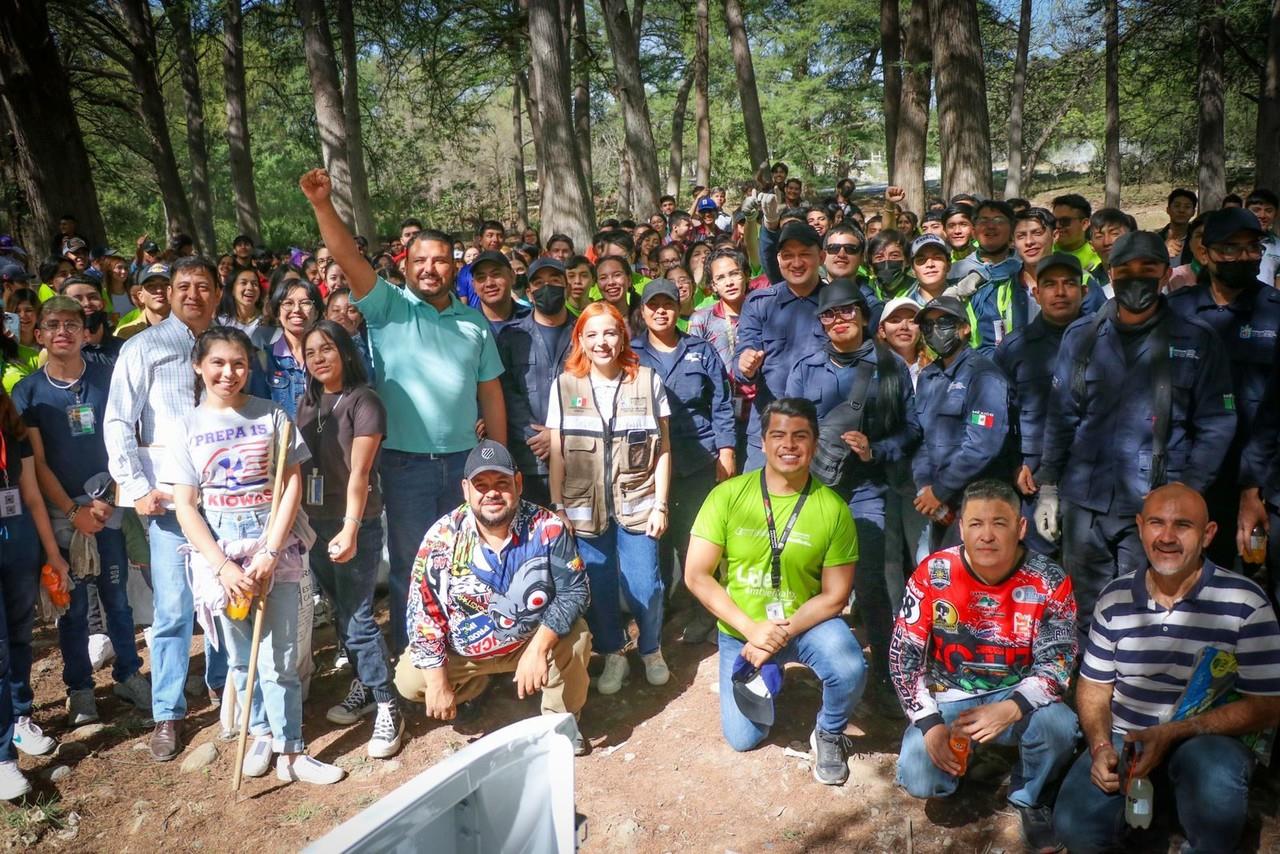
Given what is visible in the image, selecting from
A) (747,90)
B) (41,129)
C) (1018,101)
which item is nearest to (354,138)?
(41,129)

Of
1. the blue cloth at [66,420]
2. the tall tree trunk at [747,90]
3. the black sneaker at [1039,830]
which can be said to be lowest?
the black sneaker at [1039,830]

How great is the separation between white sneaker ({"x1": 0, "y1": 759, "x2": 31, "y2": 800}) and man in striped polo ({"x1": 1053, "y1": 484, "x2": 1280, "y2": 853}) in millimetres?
4467

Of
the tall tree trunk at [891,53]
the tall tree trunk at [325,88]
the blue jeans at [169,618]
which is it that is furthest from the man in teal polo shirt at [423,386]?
the tall tree trunk at [891,53]

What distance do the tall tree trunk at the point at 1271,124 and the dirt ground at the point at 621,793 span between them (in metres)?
13.6

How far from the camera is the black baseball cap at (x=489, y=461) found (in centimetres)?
392

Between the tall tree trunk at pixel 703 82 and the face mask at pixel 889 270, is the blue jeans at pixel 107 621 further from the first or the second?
the tall tree trunk at pixel 703 82

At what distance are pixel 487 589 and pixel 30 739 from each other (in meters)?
2.49

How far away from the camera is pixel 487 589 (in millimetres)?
4090

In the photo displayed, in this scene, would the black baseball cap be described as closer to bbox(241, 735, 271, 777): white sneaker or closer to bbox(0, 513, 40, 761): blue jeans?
bbox(241, 735, 271, 777): white sneaker

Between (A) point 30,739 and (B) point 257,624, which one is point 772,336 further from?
(A) point 30,739

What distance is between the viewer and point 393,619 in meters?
4.99

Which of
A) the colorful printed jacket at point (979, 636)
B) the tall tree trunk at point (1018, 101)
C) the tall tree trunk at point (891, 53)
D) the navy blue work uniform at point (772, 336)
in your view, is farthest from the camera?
the tall tree trunk at point (1018, 101)

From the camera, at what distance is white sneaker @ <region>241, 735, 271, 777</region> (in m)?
4.12

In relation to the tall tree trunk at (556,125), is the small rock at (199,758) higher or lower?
lower
